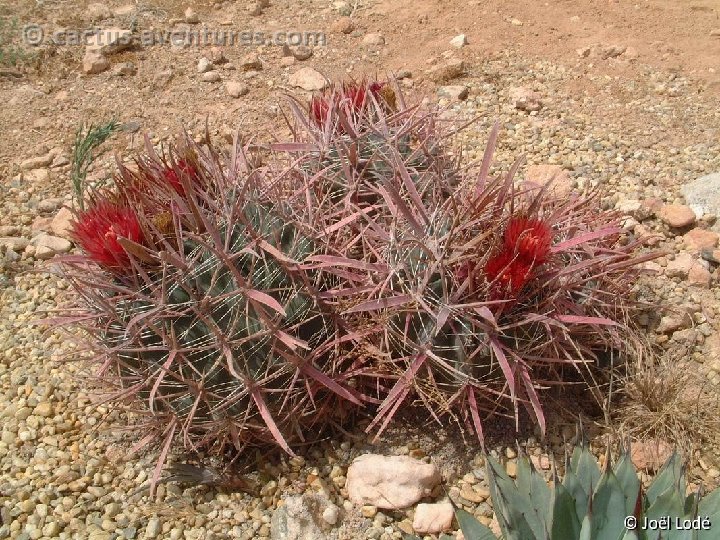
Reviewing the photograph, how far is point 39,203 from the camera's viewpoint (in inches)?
146

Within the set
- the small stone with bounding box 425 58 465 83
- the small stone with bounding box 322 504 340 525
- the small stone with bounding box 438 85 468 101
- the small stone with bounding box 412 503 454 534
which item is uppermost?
the small stone with bounding box 425 58 465 83

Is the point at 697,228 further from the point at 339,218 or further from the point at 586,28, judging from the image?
the point at 586,28

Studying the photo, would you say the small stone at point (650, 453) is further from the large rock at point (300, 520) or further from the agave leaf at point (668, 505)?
the large rock at point (300, 520)

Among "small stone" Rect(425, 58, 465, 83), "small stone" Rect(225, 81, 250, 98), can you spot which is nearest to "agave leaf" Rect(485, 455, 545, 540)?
"small stone" Rect(425, 58, 465, 83)

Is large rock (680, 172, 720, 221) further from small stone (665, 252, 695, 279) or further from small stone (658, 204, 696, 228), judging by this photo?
small stone (665, 252, 695, 279)

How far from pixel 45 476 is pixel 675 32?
14.8 ft

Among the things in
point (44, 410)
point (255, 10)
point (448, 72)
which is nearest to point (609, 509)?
point (44, 410)

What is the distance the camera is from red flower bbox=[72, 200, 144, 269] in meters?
1.87

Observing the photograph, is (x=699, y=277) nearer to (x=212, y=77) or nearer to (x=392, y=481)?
(x=392, y=481)

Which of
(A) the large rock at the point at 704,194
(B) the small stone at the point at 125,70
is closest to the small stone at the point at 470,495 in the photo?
(A) the large rock at the point at 704,194

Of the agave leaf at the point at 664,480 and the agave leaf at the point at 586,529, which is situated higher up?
the agave leaf at the point at 586,529

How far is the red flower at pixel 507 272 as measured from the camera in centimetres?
189

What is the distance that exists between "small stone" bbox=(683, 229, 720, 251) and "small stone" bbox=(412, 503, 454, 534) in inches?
65.2

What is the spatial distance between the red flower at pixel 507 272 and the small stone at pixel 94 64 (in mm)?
3739
